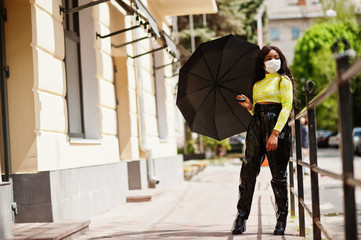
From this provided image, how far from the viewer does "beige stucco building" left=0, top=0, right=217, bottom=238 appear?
6.50 meters

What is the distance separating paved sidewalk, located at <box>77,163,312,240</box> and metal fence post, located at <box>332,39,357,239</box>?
2.82 metres

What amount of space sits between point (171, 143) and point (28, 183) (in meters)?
9.20

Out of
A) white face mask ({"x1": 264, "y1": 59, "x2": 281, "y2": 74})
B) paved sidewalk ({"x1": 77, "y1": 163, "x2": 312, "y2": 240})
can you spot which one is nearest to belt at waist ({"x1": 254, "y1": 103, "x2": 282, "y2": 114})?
white face mask ({"x1": 264, "y1": 59, "x2": 281, "y2": 74})

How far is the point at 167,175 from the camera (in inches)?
542

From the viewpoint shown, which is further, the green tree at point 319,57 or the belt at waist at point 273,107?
the green tree at point 319,57

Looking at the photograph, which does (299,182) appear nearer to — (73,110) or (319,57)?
(73,110)

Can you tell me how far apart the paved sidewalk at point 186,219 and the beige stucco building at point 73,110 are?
19.6 inches

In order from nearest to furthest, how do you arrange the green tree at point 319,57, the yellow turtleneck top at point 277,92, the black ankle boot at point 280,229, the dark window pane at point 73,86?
1. the yellow turtleneck top at point 277,92
2. the black ankle boot at point 280,229
3. the dark window pane at point 73,86
4. the green tree at point 319,57

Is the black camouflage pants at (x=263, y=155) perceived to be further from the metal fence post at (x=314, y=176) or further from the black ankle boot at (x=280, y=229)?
the metal fence post at (x=314, y=176)

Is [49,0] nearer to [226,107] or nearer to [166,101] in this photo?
[226,107]

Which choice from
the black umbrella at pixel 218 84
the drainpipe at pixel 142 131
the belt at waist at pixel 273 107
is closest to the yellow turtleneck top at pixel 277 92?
the belt at waist at pixel 273 107

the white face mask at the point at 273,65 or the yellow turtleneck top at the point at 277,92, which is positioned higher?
the white face mask at the point at 273,65

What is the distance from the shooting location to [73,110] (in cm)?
845

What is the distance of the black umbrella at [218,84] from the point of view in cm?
630
